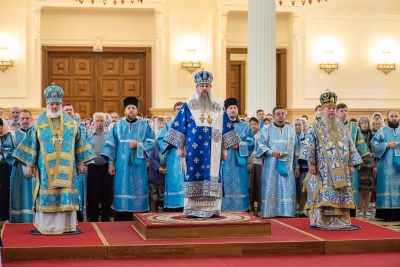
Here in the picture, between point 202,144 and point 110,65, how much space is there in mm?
11846

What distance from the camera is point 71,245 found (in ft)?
28.3

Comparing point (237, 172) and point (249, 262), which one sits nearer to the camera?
point (249, 262)

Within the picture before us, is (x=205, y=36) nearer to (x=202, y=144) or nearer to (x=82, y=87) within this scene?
(x=82, y=87)

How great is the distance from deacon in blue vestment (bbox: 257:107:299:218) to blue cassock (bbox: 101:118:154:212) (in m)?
1.81

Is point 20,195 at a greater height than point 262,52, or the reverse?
point 262,52

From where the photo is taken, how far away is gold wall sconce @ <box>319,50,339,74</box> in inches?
836

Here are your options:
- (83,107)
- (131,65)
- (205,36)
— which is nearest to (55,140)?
(205,36)

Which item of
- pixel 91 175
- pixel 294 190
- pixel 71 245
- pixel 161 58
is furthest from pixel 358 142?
pixel 161 58

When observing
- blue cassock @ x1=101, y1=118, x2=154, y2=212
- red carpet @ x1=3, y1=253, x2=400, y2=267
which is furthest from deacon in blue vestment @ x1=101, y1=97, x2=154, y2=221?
red carpet @ x1=3, y1=253, x2=400, y2=267

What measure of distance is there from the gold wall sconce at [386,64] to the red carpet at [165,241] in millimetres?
12180

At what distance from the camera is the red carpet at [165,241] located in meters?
8.93

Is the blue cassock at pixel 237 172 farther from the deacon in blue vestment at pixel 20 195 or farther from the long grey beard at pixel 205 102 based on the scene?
the deacon in blue vestment at pixel 20 195

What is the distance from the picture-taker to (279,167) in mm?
12141

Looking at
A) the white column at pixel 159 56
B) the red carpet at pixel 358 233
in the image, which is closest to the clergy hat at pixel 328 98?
Answer: the red carpet at pixel 358 233
